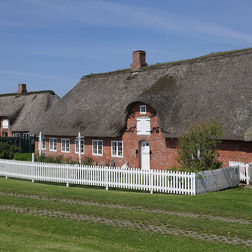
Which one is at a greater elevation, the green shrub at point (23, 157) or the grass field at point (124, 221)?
the green shrub at point (23, 157)

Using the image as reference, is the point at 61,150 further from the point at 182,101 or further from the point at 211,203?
the point at 211,203

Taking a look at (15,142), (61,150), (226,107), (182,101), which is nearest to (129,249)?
(226,107)

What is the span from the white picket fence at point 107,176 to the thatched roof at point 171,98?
5011 millimetres

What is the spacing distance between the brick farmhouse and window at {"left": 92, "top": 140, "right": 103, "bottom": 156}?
11cm

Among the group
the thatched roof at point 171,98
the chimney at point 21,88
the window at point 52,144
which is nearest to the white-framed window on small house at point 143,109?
the thatched roof at point 171,98

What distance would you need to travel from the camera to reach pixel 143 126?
2348 cm

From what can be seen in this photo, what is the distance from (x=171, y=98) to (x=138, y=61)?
6.71 metres

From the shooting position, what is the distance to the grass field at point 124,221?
7.89 metres

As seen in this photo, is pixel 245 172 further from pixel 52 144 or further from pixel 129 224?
pixel 52 144

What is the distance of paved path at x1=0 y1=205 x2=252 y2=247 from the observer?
837 centimetres

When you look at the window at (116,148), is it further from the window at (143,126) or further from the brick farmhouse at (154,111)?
the window at (143,126)

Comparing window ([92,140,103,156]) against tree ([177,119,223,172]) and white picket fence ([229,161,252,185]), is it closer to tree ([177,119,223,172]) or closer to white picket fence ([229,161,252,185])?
tree ([177,119,223,172])

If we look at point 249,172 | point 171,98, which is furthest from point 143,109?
point 249,172

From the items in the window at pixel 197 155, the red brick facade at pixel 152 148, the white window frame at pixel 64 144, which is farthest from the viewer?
the white window frame at pixel 64 144
